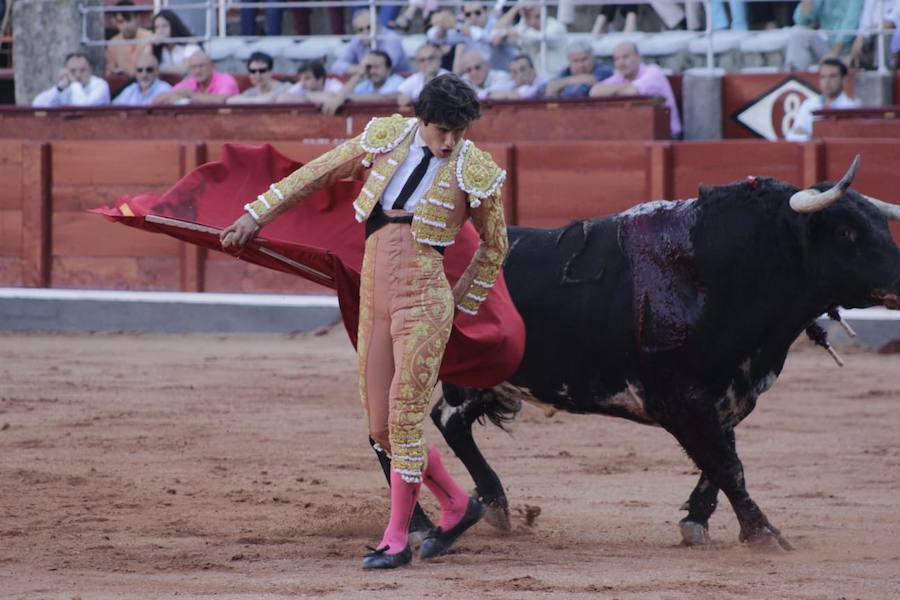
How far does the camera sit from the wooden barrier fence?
31.6 feet

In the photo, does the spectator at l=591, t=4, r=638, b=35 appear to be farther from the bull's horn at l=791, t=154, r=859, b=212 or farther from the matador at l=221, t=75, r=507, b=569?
the matador at l=221, t=75, r=507, b=569

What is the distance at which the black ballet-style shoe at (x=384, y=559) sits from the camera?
4145mm

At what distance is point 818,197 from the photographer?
4477 mm

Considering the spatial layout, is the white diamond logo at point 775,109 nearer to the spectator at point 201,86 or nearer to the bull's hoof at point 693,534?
the spectator at point 201,86

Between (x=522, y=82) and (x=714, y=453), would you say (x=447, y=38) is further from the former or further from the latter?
(x=714, y=453)

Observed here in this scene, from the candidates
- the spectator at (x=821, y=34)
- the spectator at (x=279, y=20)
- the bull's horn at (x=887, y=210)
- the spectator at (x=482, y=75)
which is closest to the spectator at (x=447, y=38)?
the spectator at (x=482, y=75)

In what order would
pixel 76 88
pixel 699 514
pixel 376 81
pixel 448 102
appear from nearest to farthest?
1. pixel 448 102
2. pixel 699 514
3. pixel 376 81
4. pixel 76 88

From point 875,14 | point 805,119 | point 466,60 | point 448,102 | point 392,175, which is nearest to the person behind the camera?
point 448,102

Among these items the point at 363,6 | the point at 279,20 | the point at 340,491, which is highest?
the point at 363,6

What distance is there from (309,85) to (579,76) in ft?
6.10

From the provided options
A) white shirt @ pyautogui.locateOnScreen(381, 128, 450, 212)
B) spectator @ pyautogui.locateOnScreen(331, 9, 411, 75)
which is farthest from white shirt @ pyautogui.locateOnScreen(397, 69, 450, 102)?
white shirt @ pyautogui.locateOnScreen(381, 128, 450, 212)

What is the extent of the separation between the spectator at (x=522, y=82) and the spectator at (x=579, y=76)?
88mm

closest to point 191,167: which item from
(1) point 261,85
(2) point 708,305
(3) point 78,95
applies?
(1) point 261,85

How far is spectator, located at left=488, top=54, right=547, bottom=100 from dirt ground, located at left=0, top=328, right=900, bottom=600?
2221 mm
